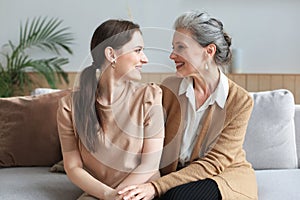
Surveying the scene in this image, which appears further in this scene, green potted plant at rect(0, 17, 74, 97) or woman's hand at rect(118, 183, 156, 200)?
green potted plant at rect(0, 17, 74, 97)

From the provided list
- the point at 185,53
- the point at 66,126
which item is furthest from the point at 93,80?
the point at 185,53

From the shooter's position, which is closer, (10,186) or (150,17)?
(10,186)

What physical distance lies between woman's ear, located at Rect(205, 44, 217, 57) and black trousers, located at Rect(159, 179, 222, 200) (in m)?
0.46

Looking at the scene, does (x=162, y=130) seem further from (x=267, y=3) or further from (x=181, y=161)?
(x=267, y=3)

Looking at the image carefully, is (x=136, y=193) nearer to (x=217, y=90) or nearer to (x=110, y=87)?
(x=110, y=87)

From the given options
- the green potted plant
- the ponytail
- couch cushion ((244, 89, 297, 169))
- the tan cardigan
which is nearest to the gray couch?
couch cushion ((244, 89, 297, 169))

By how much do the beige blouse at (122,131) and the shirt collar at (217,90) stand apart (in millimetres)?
138

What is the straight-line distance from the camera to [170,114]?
2.04m

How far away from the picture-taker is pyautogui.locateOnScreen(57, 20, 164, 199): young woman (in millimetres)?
1884

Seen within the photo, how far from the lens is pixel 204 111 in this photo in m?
2.03

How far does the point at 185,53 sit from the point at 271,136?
663 millimetres

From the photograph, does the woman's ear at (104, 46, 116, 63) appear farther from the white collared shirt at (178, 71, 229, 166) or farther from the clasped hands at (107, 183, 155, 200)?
the clasped hands at (107, 183, 155, 200)

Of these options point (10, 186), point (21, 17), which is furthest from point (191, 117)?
point (21, 17)

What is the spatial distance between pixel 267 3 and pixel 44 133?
173 centimetres
